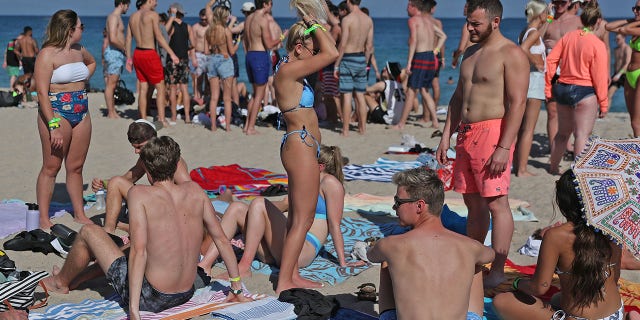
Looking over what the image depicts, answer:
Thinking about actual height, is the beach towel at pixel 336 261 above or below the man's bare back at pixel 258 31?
below

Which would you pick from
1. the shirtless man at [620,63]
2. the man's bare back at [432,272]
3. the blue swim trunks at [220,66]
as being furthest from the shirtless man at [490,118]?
the shirtless man at [620,63]

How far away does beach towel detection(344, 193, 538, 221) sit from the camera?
6.99 metres

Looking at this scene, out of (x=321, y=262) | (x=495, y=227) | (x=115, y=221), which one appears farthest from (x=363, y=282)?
(x=115, y=221)

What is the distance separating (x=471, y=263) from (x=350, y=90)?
7644 millimetres

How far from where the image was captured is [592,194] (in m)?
3.73

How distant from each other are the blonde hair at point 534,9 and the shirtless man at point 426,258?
184 inches

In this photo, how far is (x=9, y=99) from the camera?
13219mm

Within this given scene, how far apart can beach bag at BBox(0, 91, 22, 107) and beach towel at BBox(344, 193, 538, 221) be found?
7.79 m

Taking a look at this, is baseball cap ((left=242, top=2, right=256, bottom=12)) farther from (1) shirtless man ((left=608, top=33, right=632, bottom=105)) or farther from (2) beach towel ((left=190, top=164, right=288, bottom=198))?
(1) shirtless man ((left=608, top=33, right=632, bottom=105))

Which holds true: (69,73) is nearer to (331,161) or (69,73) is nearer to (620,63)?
(331,161)

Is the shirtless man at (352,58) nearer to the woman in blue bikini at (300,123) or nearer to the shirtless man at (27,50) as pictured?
the woman in blue bikini at (300,123)

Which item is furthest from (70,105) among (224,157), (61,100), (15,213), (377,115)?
(377,115)

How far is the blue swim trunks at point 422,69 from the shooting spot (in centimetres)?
1136

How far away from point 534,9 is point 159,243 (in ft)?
16.7
